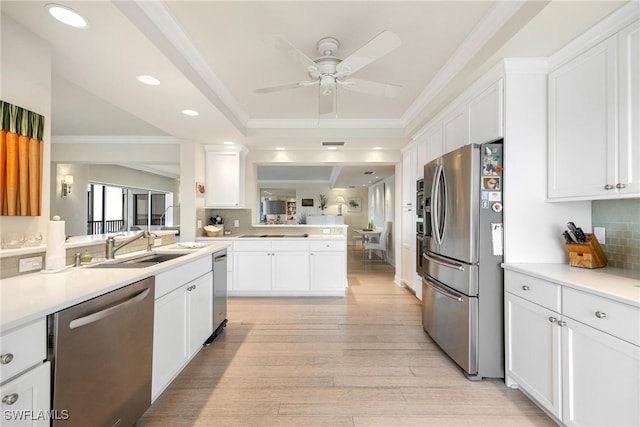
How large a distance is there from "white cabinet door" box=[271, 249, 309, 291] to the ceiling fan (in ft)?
7.68

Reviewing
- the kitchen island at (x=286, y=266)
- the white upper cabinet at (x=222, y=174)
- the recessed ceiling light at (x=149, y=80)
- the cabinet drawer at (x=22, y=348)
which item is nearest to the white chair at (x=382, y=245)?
the kitchen island at (x=286, y=266)

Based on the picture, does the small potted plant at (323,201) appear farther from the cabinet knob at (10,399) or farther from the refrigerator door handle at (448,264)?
the cabinet knob at (10,399)

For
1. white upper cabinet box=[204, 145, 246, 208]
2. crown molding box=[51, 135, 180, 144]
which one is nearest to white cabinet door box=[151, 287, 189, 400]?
white upper cabinet box=[204, 145, 246, 208]

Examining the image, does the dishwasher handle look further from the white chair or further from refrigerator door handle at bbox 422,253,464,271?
the white chair

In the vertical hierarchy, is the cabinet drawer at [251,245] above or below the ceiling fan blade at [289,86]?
below

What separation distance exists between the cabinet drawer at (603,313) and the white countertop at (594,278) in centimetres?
3

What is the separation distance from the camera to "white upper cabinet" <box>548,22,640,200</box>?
150cm

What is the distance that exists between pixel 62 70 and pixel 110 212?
7.59 meters

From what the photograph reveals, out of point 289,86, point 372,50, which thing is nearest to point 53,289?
point 289,86

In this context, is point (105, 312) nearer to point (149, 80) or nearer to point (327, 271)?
point (149, 80)

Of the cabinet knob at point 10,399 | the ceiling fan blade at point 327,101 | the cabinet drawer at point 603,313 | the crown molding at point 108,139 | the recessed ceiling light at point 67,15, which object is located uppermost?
the crown molding at point 108,139

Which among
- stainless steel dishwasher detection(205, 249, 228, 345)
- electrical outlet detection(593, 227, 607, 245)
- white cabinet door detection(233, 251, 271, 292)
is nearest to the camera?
electrical outlet detection(593, 227, 607, 245)

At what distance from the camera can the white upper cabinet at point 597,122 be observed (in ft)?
4.93

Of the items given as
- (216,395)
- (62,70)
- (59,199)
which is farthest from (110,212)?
(216,395)
